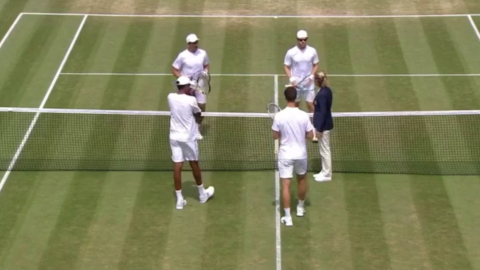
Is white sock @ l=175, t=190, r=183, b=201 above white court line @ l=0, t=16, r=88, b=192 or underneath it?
above

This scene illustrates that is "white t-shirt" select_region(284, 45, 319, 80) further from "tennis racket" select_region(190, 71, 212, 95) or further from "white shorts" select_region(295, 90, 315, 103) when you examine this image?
"tennis racket" select_region(190, 71, 212, 95)

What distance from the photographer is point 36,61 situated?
2111 centimetres

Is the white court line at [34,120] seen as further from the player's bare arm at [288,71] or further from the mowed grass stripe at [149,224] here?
the player's bare arm at [288,71]

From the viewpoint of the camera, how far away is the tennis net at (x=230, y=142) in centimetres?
1575

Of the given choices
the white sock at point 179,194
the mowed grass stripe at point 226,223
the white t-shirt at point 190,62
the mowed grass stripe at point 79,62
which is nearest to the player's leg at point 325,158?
the mowed grass stripe at point 226,223

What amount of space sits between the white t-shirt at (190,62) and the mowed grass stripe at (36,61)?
415 centimetres

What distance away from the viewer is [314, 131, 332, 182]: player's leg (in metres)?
14.7

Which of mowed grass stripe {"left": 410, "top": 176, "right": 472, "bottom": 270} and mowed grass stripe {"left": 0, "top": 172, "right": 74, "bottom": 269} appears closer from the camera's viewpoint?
mowed grass stripe {"left": 410, "top": 176, "right": 472, "bottom": 270}

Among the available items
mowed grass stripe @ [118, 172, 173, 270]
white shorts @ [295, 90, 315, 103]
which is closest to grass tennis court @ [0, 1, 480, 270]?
mowed grass stripe @ [118, 172, 173, 270]

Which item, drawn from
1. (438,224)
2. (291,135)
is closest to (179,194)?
(291,135)

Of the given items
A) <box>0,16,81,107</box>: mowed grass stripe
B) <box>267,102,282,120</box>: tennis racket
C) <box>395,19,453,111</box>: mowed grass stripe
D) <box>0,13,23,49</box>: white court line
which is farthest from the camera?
<box>0,13,23,49</box>: white court line

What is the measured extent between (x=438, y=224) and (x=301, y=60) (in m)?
4.60

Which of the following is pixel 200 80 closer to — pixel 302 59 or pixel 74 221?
pixel 302 59

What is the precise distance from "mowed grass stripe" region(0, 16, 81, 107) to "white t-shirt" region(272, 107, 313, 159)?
7.63m
